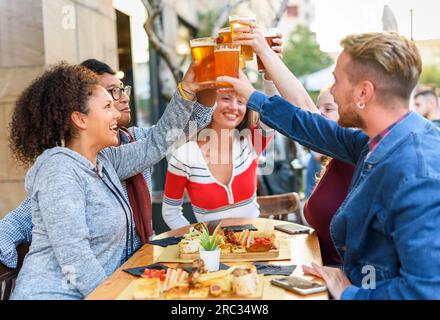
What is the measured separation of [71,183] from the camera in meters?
2.26

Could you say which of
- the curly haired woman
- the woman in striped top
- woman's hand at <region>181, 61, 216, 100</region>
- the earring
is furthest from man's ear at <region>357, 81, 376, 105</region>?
the woman in striped top

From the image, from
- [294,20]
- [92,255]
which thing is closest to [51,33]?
[92,255]

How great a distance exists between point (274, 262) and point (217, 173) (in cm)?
130

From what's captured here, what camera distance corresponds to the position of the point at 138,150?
9.44ft

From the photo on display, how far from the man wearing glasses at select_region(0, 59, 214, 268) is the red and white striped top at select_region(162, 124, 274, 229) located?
1.06 feet

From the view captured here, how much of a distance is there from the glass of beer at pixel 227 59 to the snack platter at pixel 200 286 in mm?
859

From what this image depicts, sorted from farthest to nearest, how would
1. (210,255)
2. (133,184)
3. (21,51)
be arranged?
1. (21,51)
2. (133,184)
3. (210,255)

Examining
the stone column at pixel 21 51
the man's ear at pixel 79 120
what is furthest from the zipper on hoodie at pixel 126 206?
the stone column at pixel 21 51

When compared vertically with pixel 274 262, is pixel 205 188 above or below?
above

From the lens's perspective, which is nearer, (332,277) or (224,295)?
(224,295)

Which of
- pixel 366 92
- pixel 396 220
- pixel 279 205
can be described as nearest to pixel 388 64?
pixel 366 92

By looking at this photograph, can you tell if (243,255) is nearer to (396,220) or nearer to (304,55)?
(396,220)

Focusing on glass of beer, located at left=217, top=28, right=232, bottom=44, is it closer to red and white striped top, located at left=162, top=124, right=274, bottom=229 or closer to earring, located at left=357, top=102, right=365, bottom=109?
earring, located at left=357, top=102, right=365, bottom=109

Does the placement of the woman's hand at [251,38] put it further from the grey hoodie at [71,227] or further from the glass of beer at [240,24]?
the grey hoodie at [71,227]
